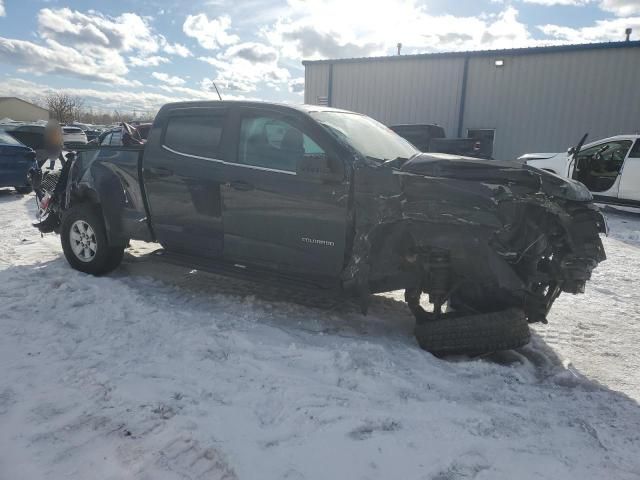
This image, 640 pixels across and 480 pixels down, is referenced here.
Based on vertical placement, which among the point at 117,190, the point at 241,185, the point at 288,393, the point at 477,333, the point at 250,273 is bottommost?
the point at 288,393

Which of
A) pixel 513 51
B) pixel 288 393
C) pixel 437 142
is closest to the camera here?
pixel 288 393

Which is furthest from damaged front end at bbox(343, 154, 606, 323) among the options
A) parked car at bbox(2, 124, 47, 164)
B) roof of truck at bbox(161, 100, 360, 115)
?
parked car at bbox(2, 124, 47, 164)

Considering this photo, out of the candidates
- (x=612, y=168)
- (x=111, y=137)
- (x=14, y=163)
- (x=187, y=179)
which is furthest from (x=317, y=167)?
(x=14, y=163)

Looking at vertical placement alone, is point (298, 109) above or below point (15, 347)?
above

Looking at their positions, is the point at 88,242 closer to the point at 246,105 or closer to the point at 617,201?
the point at 246,105

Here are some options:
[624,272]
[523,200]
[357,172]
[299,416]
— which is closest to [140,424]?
[299,416]

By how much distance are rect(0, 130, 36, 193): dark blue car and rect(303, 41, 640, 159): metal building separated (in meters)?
11.7

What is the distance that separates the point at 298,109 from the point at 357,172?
0.87 meters

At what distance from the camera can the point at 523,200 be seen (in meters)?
3.02

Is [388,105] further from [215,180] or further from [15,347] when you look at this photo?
[15,347]

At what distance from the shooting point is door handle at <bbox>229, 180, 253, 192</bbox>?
13.1 ft

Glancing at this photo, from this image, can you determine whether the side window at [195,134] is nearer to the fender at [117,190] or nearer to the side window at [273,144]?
the side window at [273,144]

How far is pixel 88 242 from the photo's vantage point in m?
5.12

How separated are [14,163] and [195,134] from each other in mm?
8492
